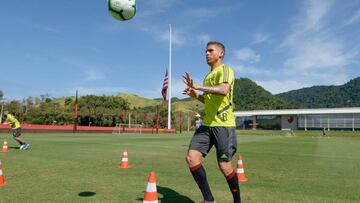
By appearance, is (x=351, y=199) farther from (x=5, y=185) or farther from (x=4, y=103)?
(x=4, y=103)

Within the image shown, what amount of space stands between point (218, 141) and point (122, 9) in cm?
644

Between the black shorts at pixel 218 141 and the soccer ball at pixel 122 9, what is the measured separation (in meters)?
6.14

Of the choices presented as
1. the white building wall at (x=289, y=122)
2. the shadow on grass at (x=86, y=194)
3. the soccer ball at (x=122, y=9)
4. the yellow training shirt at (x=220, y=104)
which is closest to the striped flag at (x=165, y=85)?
the soccer ball at (x=122, y=9)

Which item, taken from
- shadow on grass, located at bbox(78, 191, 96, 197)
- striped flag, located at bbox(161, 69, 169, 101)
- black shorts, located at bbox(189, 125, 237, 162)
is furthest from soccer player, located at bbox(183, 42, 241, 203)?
striped flag, located at bbox(161, 69, 169, 101)

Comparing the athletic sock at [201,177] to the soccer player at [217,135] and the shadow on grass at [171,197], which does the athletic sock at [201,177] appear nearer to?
the soccer player at [217,135]

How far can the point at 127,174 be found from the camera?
8039 millimetres

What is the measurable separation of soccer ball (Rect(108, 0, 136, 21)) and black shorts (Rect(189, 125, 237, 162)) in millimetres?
6136

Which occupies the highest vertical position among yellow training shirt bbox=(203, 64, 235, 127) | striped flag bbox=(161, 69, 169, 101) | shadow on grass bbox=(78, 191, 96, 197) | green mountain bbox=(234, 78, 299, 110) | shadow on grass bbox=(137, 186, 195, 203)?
green mountain bbox=(234, 78, 299, 110)

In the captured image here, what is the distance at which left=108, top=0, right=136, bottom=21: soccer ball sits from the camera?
9.67 m

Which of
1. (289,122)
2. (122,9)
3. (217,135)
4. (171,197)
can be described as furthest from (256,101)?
(217,135)

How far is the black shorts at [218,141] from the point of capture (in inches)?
182

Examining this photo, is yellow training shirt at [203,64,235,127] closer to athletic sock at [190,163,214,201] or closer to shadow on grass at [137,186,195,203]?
athletic sock at [190,163,214,201]

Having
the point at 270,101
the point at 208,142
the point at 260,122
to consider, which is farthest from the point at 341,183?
the point at 270,101

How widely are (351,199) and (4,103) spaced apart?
8986 centimetres
